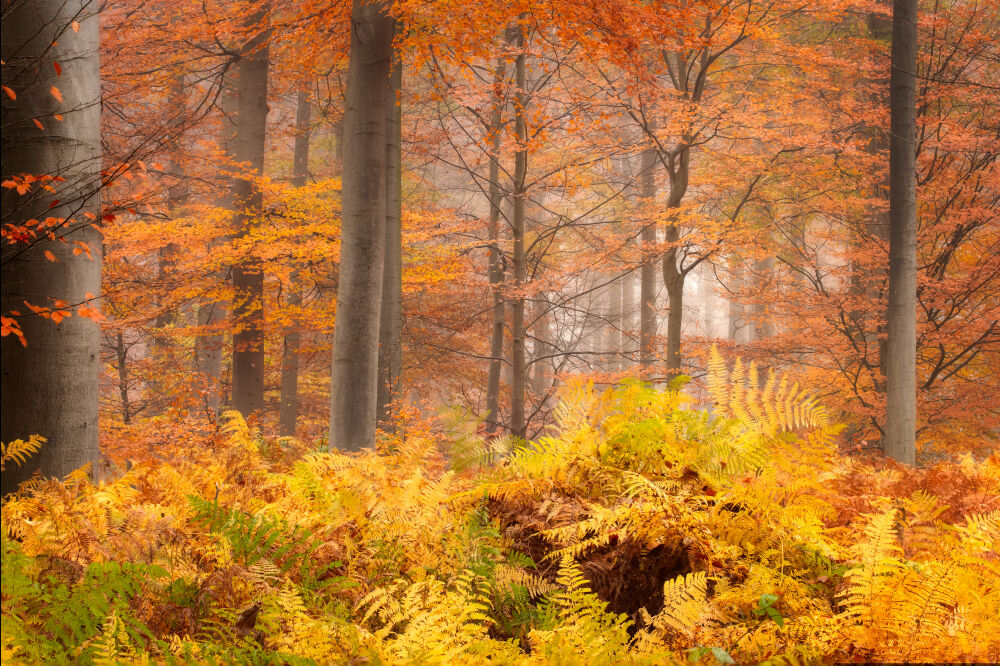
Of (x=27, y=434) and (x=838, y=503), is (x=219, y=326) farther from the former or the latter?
(x=838, y=503)

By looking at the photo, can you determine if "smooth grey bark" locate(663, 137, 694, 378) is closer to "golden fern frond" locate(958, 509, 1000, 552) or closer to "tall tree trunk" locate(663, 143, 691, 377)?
"tall tree trunk" locate(663, 143, 691, 377)

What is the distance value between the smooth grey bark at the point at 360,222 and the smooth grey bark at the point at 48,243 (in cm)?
289

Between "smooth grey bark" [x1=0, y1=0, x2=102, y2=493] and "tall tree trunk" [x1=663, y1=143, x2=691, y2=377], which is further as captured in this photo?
"tall tree trunk" [x1=663, y1=143, x2=691, y2=377]

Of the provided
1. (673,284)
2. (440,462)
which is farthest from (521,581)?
(673,284)

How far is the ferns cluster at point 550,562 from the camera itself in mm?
1870

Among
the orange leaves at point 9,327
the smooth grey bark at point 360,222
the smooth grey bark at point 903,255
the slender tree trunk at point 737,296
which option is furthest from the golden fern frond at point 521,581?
the slender tree trunk at point 737,296

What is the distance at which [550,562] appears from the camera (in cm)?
271

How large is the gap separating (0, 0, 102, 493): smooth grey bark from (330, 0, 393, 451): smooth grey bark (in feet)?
9.50

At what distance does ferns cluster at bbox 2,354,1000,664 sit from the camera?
187 centimetres

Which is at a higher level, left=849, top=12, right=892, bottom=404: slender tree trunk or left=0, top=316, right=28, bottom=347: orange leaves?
left=849, top=12, right=892, bottom=404: slender tree trunk

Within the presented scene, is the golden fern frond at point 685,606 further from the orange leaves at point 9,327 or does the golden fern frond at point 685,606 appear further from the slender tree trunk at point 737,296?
the slender tree trunk at point 737,296

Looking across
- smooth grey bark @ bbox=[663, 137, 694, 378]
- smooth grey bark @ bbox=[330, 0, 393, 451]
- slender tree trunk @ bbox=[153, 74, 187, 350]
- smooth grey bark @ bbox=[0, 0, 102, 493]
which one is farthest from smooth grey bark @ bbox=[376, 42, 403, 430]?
smooth grey bark @ bbox=[0, 0, 102, 493]

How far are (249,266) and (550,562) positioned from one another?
1043 cm

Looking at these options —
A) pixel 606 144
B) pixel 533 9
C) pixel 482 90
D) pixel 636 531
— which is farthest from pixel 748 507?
pixel 606 144
